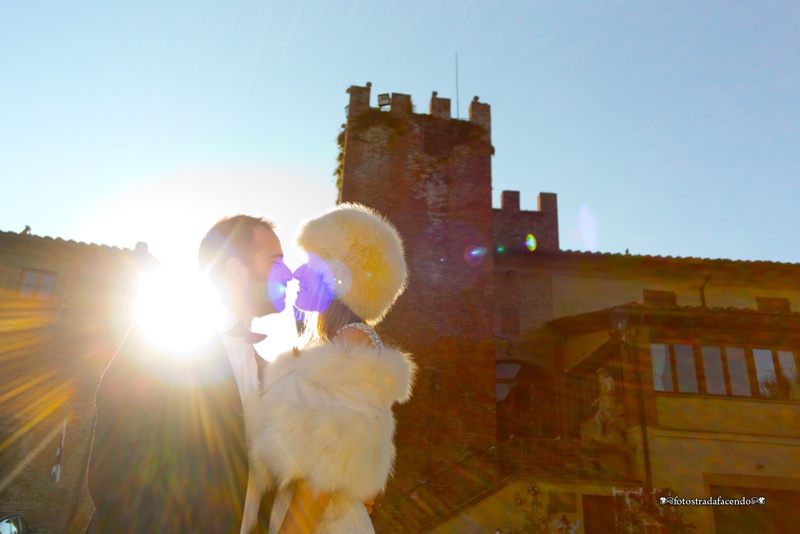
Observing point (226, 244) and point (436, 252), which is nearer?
point (226, 244)

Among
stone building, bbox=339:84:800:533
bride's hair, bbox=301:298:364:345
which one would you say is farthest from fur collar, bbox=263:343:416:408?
stone building, bbox=339:84:800:533

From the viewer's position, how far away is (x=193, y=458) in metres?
1.96

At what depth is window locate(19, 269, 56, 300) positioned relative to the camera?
63.2ft

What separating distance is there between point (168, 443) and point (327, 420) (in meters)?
0.58

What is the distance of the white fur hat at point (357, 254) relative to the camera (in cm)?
273

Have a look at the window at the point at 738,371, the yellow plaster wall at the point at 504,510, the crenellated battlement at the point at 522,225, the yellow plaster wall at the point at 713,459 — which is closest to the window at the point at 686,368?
the window at the point at 738,371

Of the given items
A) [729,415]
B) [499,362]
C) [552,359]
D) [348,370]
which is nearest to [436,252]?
[499,362]

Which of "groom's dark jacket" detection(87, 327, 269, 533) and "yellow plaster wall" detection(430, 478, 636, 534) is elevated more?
"groom's dark jacket" detection(87, 327, 269, 533)

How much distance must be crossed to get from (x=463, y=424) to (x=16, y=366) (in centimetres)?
1347

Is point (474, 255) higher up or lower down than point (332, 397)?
higher up

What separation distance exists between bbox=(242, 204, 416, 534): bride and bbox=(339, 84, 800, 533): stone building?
9643 mm

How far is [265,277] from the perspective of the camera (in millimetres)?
2545

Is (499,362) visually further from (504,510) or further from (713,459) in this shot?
(713,459)

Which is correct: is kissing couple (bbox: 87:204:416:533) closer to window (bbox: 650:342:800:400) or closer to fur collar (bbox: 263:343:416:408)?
fur collar (bbox: 263:343:416:408)
